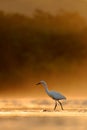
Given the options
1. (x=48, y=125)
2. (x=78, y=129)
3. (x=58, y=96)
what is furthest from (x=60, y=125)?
(x=58, y=96)

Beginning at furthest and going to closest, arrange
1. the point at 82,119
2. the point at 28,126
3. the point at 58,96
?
the point at 58,96, the point at 82,119, the point at 28,126

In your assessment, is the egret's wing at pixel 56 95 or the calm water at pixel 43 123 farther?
the egret's wing at pixel 56 95

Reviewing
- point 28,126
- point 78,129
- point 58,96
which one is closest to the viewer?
point 78,129

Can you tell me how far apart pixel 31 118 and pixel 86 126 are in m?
3.30

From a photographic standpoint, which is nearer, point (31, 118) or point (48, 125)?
point (48, 125)

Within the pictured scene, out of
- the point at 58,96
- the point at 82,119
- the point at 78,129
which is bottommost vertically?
the point at 78,129

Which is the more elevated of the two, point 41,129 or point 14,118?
point 14,118

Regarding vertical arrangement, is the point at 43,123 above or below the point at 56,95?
below

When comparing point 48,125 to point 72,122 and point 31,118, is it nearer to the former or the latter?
point 72,122

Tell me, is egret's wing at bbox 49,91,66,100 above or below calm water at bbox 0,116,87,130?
above

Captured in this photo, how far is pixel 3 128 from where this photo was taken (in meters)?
15.5

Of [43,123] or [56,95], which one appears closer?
[43,123]

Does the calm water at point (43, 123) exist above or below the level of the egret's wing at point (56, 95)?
below

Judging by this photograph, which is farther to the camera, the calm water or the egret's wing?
the egret's wing
